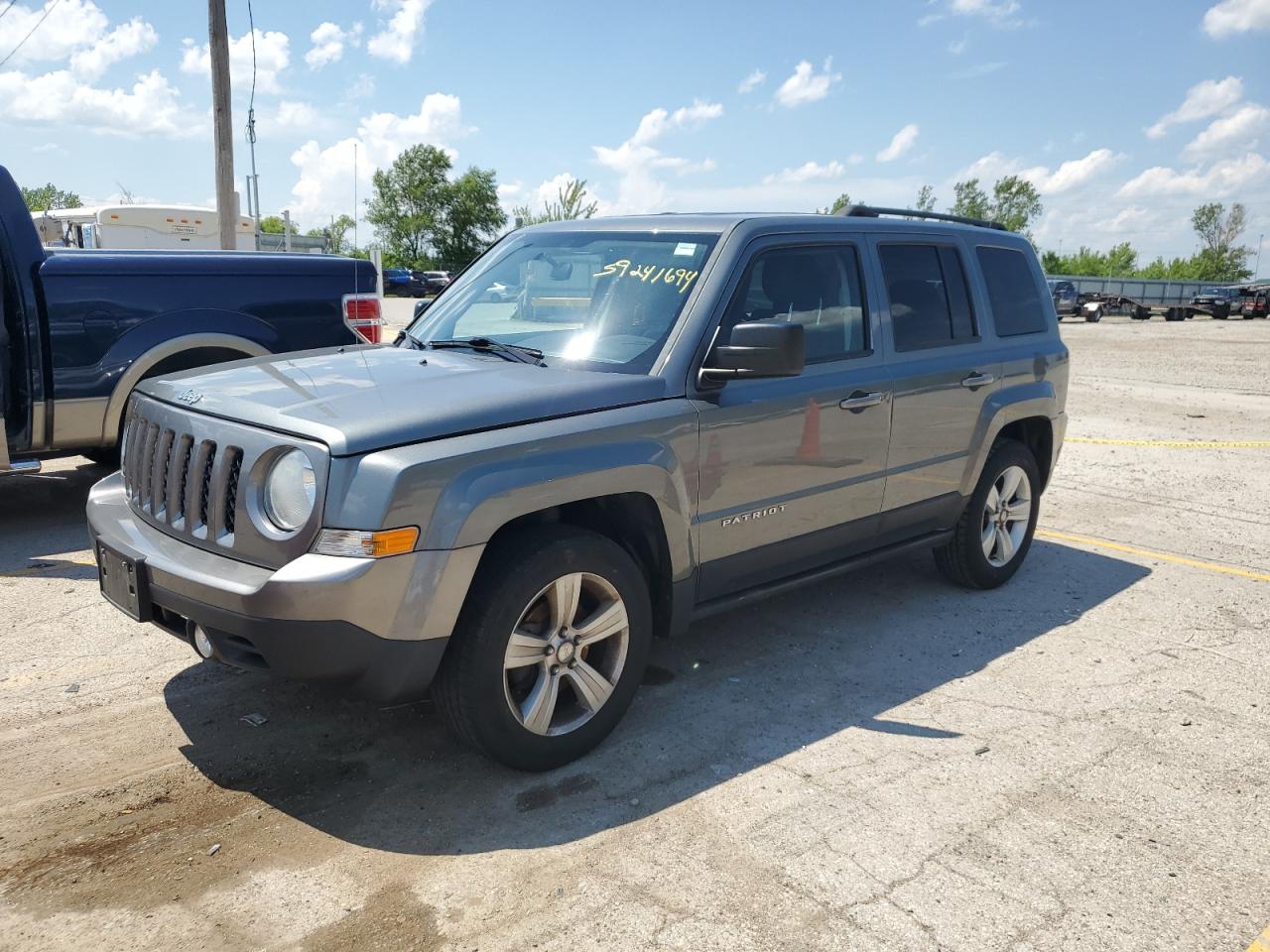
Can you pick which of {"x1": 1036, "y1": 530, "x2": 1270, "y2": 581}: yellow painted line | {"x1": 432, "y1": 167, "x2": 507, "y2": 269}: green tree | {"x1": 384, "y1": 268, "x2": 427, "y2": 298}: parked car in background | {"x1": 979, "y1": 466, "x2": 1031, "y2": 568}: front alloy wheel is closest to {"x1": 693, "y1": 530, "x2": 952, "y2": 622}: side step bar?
{"x1": 979, "y1": 466, "x2": 1031, "y2": 568}: front alloy wheel

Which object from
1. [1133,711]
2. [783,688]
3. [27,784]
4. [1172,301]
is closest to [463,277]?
[783,688]

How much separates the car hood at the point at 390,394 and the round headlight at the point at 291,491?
98mm

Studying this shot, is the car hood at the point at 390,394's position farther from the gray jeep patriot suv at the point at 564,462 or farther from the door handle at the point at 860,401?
the door handle at the point at 860,401

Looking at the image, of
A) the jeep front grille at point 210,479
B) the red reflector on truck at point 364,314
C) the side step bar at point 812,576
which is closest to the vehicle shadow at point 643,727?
the side step bar at point 812,576

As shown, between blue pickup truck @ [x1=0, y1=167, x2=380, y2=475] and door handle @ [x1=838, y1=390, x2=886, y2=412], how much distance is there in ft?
10.5

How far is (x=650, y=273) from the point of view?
13.8ft

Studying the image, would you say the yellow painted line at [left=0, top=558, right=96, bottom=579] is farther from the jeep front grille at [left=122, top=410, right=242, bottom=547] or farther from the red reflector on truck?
the red reflector on truck

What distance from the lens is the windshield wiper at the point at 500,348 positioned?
4031 mm

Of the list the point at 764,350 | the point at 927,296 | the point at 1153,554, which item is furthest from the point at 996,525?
the point at 764,350

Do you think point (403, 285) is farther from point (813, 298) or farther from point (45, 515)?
point (813, 298)

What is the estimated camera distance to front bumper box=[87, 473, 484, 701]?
3.02 m

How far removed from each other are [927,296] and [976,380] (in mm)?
511

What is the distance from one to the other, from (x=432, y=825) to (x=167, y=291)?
4574mm

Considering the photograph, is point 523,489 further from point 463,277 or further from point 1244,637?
point 1244,637
